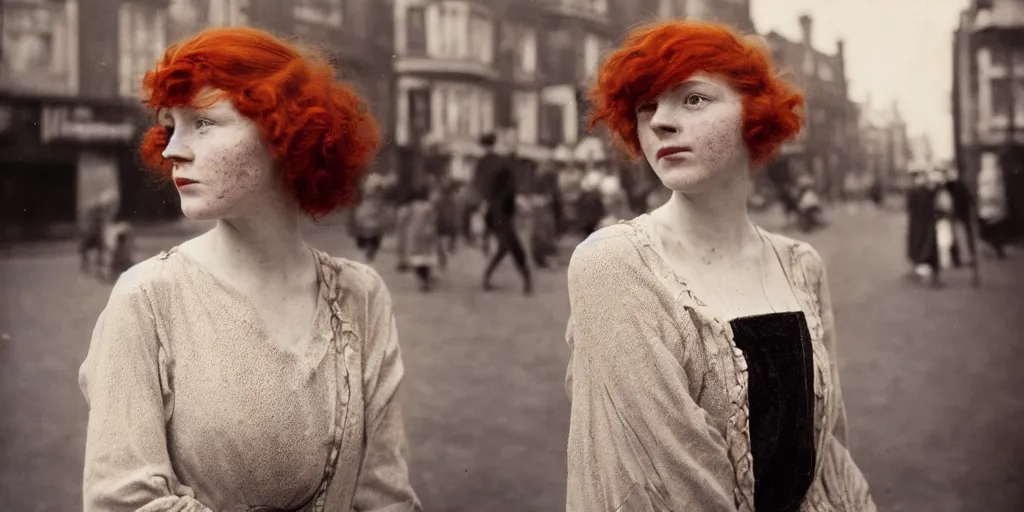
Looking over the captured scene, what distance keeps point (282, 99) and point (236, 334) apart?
18.2 inches

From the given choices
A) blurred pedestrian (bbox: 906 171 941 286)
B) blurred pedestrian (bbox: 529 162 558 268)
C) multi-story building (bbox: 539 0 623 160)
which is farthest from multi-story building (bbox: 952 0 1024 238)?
blurred pedestrian (bbox: 529 162 558 268)

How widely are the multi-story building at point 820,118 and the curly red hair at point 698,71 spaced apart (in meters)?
1.57

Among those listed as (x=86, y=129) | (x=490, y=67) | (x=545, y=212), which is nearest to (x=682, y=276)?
(x=545, y=212)

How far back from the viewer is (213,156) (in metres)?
1.72

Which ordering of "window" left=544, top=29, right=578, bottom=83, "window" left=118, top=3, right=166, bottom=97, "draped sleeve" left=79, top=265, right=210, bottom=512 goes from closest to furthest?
"draped sleeve" left=79, top=265, right=210, bottom=512 → "window" left=118, top=3, right=166, bottom=97 → "window" left=544, top=29, right=578, bottom=83

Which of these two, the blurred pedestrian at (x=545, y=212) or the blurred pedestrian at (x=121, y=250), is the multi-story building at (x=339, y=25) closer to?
the blurred pedestrian at (x=545, y=212)

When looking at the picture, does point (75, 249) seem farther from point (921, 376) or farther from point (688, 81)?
point (921, 376)

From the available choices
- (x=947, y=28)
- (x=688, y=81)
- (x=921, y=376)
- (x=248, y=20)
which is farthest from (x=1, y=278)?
(x=947, y=28)

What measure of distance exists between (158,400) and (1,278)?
2.01 metres

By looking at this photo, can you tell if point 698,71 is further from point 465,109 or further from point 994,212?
point 994,212

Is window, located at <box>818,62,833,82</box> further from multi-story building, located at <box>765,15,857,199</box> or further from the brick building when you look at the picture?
the brick building

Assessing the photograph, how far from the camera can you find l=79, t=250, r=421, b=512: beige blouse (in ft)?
5.38

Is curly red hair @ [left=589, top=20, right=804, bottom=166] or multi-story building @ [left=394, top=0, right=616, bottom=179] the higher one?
multi-story building @ [left=394, top=0, right=616, bottom=179]

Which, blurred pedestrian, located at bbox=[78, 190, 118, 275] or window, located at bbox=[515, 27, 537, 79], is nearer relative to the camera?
blurred pedestrian, located at bbox=[78, 190, 118, 275]
